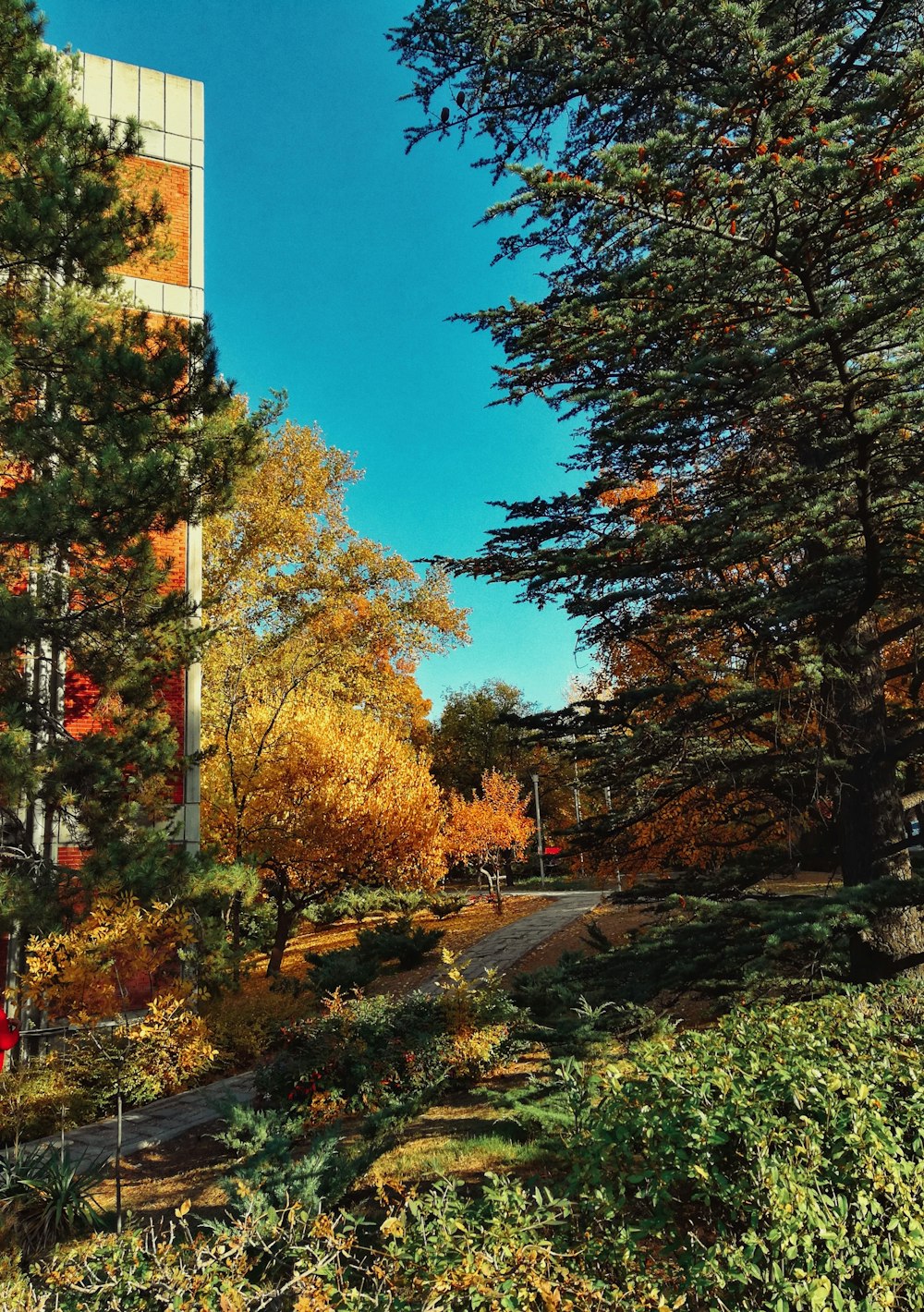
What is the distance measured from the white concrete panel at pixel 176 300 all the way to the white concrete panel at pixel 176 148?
2.38m

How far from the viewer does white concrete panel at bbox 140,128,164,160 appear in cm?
1345

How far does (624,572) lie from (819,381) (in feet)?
6.44

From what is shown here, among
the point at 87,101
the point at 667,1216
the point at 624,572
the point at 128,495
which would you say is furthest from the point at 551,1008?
the point at 87,101

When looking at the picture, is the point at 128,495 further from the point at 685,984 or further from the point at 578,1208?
the point at 578,1208

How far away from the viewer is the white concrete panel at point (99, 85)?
12.9 metres

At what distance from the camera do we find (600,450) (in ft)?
24.0

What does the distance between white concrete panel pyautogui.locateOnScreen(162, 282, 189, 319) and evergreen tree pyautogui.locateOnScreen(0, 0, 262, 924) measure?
10.2 feet

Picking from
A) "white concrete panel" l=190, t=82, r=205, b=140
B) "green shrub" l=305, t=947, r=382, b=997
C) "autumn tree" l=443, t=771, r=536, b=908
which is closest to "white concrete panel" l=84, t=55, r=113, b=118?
"white concrete panel" l=190, t=82, r=205, b=140

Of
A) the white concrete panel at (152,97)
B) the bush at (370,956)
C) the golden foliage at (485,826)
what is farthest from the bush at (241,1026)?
the white concrete panel at (152,97)

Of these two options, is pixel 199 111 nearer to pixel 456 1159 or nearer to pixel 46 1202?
pixel 46 1202

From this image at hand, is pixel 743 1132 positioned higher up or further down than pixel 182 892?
further down

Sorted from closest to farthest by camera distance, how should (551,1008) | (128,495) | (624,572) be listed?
(624,572)
(551,1008)
(128,495)

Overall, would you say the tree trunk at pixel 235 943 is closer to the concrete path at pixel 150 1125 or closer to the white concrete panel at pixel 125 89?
the concrete path at pixel 150 1125

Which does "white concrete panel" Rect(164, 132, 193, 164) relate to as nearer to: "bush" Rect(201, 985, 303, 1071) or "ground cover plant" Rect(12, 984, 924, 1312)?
"bush" Rect(201, 985, 303, 1071)
